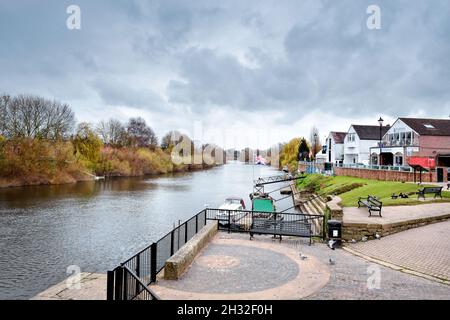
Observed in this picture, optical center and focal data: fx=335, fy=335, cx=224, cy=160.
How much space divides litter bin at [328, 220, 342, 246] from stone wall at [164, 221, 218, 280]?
15.2 feet

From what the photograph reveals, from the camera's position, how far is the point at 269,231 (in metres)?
13.6

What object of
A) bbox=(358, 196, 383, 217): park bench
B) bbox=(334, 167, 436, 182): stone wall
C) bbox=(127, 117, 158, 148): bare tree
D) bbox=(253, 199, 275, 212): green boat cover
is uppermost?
bbox=(127, 117, 158, 148): bare tree

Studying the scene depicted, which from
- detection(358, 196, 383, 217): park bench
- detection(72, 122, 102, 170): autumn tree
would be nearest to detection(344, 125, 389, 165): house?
detection(358, 196, 383, 217): park bench

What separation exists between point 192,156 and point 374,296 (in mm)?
109329

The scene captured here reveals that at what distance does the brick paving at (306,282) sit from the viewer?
7848mm

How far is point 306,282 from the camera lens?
871 centimetres

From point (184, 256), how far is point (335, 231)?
241 inches

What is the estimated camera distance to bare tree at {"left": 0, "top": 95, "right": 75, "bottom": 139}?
2231 inches

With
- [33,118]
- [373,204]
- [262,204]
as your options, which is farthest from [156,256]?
[33,118]

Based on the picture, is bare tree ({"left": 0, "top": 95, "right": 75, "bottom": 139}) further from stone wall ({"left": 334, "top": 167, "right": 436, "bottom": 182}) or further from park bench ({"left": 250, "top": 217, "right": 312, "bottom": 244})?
park bench ({"left": 250, "top": 217, "right": 312, "bottom": 244})

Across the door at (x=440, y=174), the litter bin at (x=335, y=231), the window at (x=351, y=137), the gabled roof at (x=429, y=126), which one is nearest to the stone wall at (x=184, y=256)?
the litter bin at (x=335, y=231)

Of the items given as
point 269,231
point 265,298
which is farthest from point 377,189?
point 265,298

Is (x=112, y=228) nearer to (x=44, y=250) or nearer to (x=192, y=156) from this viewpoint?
(x=44, y=250)
